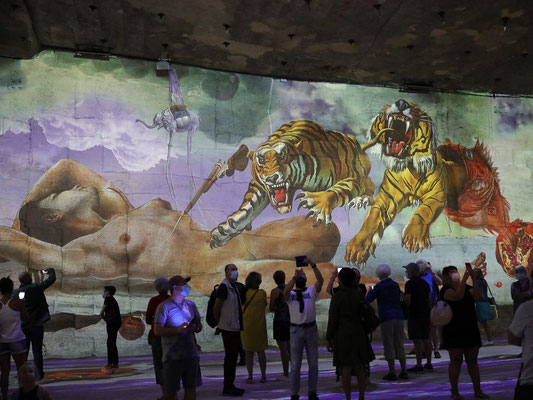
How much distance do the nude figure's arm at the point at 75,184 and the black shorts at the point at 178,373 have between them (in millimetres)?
7334

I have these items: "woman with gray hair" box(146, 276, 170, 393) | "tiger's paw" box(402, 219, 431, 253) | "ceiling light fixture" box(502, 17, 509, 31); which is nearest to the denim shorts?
"woman with gray hair" box(146, 276, 170, 393)

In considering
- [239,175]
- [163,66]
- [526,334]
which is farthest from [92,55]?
[526,334]

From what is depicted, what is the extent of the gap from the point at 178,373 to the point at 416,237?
10239 mm

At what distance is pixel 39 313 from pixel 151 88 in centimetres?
631

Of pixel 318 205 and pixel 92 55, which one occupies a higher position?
pixel 92 55

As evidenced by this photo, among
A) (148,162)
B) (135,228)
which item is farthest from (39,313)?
(148,162)

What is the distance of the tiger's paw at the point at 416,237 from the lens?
14711 millimetres

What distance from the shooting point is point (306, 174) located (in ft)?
46.7

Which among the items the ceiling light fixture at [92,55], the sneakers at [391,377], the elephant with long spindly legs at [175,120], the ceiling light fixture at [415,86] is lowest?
the sneakers at [391,377]

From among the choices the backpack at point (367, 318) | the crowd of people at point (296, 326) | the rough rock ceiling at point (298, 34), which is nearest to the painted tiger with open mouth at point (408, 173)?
the rough rock ceiling at point (298, 34)

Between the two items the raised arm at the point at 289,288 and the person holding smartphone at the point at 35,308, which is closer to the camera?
the raised arm at the point at 289,288

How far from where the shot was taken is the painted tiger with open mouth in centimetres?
1472

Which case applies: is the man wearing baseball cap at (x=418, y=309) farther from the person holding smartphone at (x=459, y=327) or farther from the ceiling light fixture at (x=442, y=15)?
the ceiling light fixture at (x=442, y=15)

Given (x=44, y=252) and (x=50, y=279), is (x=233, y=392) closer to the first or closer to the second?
(x=50, y=279)
